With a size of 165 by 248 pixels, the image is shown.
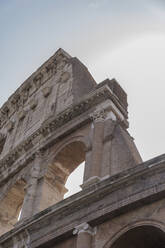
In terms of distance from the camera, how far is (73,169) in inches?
524

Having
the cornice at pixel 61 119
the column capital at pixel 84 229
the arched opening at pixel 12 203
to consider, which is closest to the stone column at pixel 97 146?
the cornice at pixel 61 119

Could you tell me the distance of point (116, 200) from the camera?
8.85m

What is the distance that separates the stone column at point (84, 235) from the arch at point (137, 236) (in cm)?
43

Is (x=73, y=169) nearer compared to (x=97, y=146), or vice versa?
(x=97, y=146)

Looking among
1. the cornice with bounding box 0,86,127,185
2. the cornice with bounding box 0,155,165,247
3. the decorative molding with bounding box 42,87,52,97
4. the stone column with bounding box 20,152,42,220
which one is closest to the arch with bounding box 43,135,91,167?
the stone column with bounding box 20,152,42,220

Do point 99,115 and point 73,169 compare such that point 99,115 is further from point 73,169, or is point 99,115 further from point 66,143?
point 73,169

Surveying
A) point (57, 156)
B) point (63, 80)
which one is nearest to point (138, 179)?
point (57, 156)

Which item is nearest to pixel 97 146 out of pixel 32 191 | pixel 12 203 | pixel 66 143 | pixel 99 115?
pixel 99 115

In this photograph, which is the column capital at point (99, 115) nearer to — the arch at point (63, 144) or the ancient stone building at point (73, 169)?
the ancient stone building at point (73, 169)

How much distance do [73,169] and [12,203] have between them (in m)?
2.48

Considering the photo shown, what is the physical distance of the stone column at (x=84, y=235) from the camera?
8602mm

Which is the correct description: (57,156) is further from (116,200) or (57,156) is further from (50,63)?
(50,63)

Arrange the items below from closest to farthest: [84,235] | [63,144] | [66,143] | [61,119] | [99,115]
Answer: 1. [84,235]
2. [99,115]
3. [66,143]
4. [63,144]
5. [61,119]

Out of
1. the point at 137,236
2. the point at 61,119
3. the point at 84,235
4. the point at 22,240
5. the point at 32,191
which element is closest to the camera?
the point at 137,236
